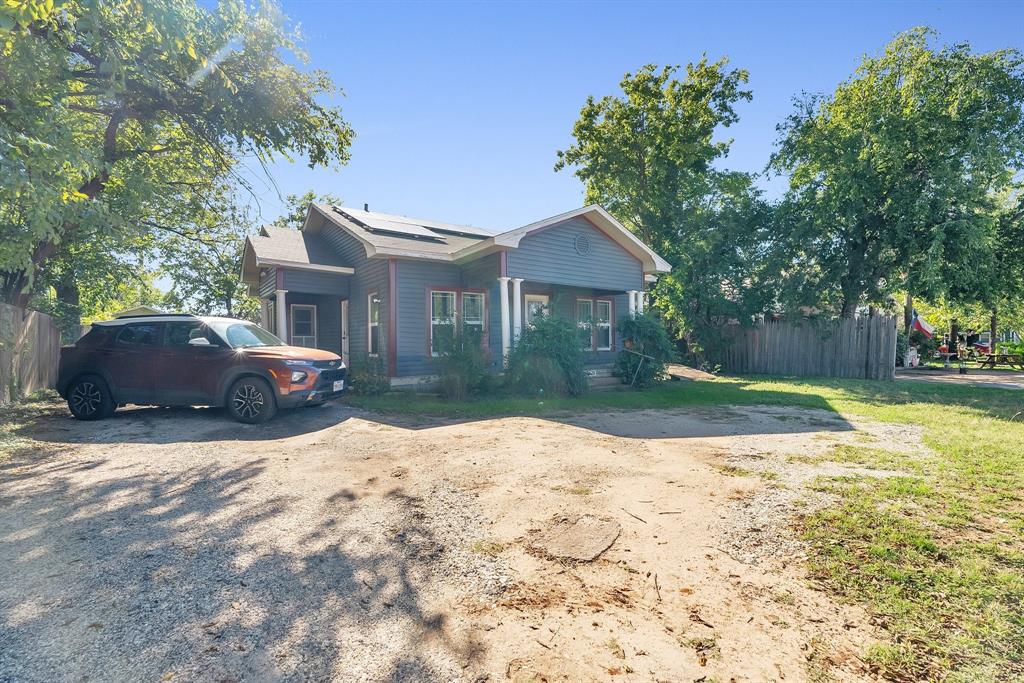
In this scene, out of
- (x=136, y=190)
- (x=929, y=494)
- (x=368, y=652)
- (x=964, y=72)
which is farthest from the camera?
(x=964, y=72)

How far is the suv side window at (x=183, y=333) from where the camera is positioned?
8195mm

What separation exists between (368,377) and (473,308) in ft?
12.4

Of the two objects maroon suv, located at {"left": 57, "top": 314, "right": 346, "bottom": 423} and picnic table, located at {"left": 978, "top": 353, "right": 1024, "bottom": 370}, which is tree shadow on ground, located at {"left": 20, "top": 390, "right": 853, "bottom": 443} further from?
picnic table, located at {"left": 978, "top": 353, "right": 1024, "bottom": 370}

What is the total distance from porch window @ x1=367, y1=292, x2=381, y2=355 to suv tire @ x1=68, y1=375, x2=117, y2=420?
19.8 ft

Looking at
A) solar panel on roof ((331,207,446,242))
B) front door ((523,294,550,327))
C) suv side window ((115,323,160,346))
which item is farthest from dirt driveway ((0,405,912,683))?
front door ((523,294,550,327))

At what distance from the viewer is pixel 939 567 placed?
9.91 ft

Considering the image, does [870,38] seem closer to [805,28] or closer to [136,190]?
[805,28]

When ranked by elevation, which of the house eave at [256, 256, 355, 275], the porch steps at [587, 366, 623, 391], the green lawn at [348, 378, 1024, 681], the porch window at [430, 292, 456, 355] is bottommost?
the green lawn at [348, 378, 1024, 681]

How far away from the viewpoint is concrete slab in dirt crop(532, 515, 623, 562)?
339 cm

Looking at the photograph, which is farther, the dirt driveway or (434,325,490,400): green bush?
(434,325,490,400): green bush

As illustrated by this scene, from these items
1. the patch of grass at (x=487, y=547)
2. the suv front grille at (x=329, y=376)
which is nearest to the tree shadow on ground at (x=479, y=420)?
the suv front grille at (x=329, y=376)

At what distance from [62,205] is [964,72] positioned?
21798mm

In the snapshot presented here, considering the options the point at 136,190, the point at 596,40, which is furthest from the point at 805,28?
the point at 136,190

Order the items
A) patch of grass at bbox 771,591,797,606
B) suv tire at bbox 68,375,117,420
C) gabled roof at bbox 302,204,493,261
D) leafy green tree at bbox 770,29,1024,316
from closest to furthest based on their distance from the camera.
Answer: patch of grass at bbox 771,591,797,606, suv tire at bbox 68,375,117,420, gabled roof at bbox 302,204,493,261, leafy green tree at bbox 770,29,1024,316
